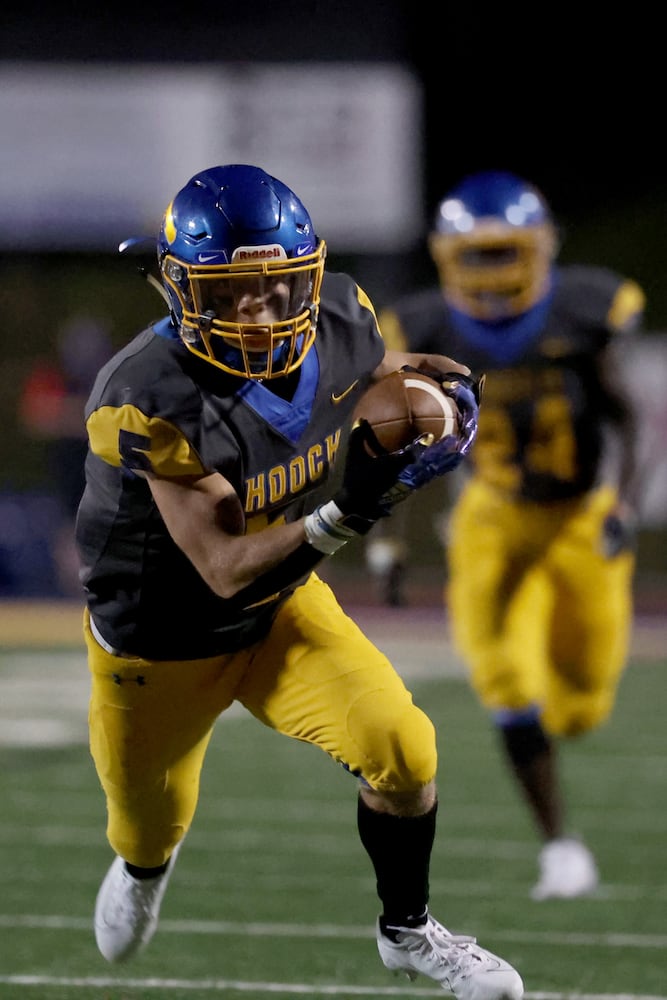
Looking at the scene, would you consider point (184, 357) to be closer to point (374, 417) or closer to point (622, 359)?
point (374, 417)

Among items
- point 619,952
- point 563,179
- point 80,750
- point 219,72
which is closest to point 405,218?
point 219,72

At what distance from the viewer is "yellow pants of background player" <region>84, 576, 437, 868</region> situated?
3146mm

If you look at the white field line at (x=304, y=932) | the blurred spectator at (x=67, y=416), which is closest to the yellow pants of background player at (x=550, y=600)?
the white field line at (x=304, y=932)

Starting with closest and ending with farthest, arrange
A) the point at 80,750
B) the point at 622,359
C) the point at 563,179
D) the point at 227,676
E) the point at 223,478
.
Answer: the point at 223,478 → the point at 227,676 → the point at 622,359 → the point at 80,750 → the point at 563,179

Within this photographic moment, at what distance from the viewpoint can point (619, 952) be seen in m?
3.93

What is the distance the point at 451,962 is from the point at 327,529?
31.9 inches

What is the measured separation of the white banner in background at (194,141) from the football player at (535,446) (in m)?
5.99

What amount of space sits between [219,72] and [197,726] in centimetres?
821

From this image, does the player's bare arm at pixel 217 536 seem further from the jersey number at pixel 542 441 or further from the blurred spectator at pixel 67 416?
the blurred spectator at pixel 67 416

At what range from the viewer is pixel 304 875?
471cm

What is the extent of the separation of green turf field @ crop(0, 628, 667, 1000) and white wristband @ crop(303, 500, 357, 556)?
3.66ft

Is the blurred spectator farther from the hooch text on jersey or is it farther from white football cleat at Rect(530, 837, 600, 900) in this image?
the hooch text on jersey

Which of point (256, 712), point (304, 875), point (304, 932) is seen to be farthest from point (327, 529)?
point (304, 875)

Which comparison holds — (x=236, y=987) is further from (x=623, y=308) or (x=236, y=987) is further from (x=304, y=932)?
(x=623, y=308)
